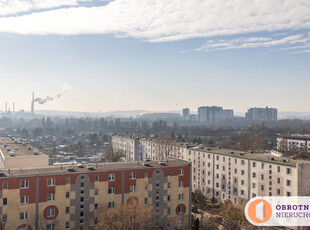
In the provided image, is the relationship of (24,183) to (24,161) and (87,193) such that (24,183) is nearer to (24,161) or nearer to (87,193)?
(87,193)

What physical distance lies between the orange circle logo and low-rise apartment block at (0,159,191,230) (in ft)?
10.00

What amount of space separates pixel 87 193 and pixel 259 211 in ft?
28.5

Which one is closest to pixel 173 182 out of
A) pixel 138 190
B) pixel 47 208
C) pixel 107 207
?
pixel 138 190

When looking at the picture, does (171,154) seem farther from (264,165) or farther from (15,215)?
(15,215)

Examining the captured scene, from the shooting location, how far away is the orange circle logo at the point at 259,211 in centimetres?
1373

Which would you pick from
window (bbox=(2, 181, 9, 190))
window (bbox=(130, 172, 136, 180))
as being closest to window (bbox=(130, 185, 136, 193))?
window (bbox=(130, 172, 136, 180))

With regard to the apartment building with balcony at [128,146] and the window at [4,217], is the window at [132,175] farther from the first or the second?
the apartment building with balcony at [128,146]

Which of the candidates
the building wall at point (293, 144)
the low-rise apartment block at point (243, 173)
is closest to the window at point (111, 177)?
the low-rise apartment block at point (243, 173)

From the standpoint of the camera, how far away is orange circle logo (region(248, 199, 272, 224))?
13.7 m

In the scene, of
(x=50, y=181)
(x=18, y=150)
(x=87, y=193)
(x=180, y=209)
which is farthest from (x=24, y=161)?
(x=180, y=209)

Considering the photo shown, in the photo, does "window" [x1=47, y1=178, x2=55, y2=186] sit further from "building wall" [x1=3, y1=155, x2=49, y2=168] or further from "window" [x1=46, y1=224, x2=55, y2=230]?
"building wall" [x1=3, y1=155, x2=49, y2=168]

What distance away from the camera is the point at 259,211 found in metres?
15.0

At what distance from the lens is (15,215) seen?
10.7 metres

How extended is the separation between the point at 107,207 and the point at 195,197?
25.4ft
